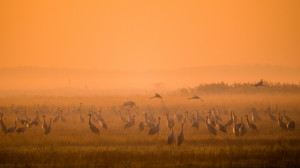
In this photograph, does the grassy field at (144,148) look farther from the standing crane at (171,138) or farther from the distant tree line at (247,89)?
the distant tree line at (247,89)

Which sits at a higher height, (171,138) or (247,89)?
(247,89)

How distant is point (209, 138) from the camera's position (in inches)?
760

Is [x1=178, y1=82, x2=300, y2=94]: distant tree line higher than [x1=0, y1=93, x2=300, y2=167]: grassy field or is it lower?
higher

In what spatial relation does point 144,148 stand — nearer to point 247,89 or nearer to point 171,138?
point 171,138

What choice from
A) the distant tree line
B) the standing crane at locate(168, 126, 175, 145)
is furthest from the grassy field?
the distant tree line

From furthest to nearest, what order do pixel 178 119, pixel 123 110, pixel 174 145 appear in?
pixel 123 110 < pixel 178 119 < pixel 174 145

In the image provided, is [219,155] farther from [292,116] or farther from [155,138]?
[292,116]

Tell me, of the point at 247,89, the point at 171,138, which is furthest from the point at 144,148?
the point at 247,89

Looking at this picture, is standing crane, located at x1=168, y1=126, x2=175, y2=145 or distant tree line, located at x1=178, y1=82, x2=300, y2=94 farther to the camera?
distant tree line, located at x1=178, y1=82, x2=300, y2=94

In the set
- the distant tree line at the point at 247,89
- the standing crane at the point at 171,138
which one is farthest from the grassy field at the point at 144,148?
the distant tree line at the point at 247,89

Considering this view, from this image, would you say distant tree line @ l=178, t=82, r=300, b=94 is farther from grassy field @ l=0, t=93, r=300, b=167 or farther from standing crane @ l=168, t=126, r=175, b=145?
standing crane @ l=168, t=126, r=175, b=145

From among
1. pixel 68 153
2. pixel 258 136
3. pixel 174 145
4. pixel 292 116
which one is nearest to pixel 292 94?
pixel 292 116

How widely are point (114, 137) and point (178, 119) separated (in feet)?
19.1

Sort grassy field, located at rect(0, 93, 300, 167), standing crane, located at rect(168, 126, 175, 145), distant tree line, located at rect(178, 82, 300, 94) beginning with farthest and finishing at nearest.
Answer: distant tree line, located at rect(178, 82, 300, 94), standing crane, located at rect(168, 126, 175, 145), grassy field, located at rect(0, 93, 300, 167)
